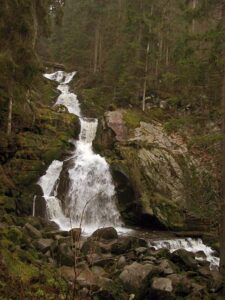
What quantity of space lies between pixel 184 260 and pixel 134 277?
3.42 m

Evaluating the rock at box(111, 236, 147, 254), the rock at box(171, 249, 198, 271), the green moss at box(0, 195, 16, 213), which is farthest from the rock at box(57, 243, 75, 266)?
the green moss at box(0, 195, 16, 213)

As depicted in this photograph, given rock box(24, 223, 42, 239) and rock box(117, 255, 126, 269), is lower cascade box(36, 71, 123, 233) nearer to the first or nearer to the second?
rock box(24, 223, 42, 239)

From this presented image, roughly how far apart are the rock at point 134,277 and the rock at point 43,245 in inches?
127

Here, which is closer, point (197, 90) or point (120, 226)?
point (197, 90)

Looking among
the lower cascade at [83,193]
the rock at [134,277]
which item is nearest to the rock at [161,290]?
the rock at [134,277]

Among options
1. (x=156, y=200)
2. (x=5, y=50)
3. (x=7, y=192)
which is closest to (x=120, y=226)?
(x=156, y=200)

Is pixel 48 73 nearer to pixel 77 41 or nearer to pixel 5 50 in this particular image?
pixel 77 41

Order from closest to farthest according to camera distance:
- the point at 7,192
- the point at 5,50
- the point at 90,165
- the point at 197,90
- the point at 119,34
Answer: the point at 197,90, the point at 5,50, the point at 7,192, the point at 90,165, the point at 119,34

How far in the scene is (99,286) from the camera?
31.3 feet

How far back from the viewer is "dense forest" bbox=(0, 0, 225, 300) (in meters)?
10.7

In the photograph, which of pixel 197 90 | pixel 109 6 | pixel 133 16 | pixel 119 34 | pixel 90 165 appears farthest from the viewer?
pixel 109 6

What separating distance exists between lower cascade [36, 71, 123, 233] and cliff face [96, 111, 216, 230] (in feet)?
1.97

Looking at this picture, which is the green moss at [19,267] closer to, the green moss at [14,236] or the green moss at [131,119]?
the green moss at [14,236]

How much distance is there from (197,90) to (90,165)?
898cm
